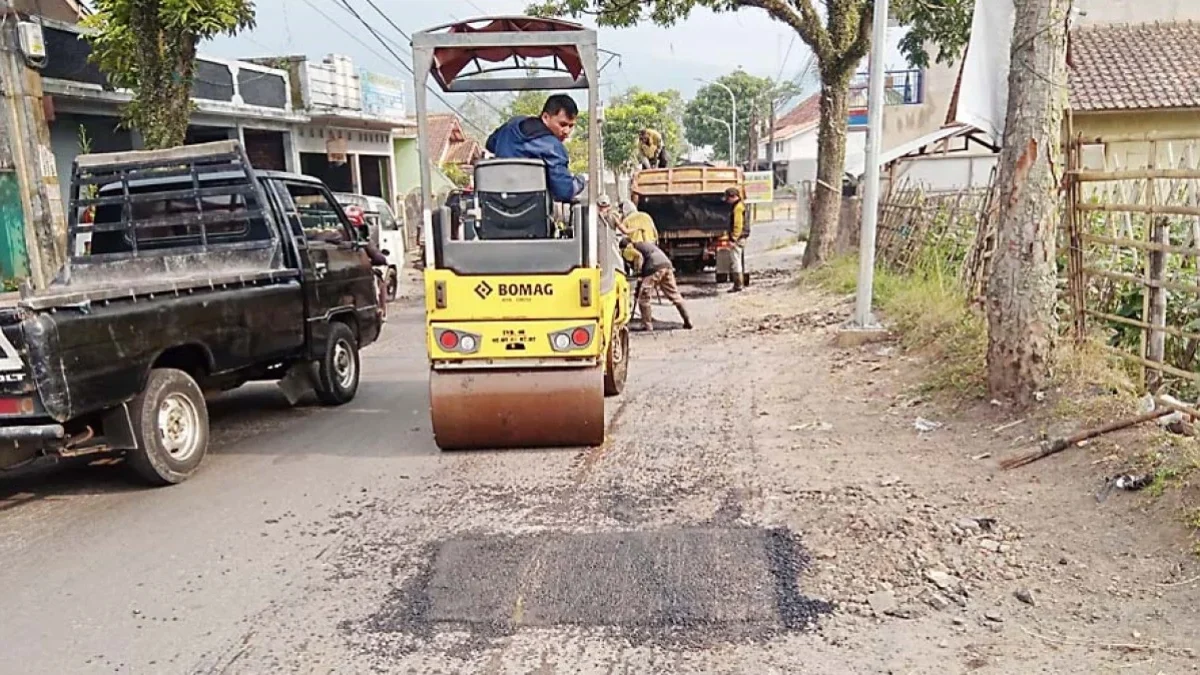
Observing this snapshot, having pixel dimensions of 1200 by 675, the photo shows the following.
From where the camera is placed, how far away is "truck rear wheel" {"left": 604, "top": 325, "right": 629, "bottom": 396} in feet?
25.0

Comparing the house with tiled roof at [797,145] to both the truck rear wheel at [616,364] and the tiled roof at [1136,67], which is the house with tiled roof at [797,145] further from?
the truck rear wheel at [616,364]

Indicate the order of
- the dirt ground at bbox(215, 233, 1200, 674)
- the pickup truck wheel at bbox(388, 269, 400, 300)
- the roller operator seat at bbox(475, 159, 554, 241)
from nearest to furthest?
the dirt ground at bbox(215, 233, 1200, 674) < the roller operator seat at bbox(475, 159, 554, 241) < the pickup truck wheel at bbox(388, 269, 400, 300)

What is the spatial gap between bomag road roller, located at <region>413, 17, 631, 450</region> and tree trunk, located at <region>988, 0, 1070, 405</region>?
2.81m

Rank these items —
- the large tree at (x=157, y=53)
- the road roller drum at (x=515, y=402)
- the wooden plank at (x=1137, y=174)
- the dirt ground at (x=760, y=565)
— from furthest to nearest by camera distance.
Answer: the large tree at (x=157, y=53), the road roller drum at (x=515, y=402), the wooden plank at (x=1137, y=174), the dirt ground at (x=760, y=565)

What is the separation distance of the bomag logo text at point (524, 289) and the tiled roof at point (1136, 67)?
15.6 metres

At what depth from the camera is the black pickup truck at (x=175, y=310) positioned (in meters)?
4.96

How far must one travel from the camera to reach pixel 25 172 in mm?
13625

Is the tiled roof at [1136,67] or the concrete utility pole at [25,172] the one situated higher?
the tiled roof at [1136,67]

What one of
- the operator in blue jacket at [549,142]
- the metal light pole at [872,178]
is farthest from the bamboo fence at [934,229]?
the operator in blue jacket at [549,142]

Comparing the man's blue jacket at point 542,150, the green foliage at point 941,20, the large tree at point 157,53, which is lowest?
the man's blue jacket at point 542,150

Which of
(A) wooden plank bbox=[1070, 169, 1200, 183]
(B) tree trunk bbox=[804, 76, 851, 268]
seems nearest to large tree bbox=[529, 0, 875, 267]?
(B) tree trunk bbox=[804, 76, 851, 268]

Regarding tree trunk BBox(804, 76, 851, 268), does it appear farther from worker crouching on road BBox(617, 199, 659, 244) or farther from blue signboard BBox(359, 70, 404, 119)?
blue signboard BBox(359, 70, 404, 119)

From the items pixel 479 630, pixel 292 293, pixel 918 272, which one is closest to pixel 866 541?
pixel 479 630

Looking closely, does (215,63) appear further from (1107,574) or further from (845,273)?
(1107,574)
